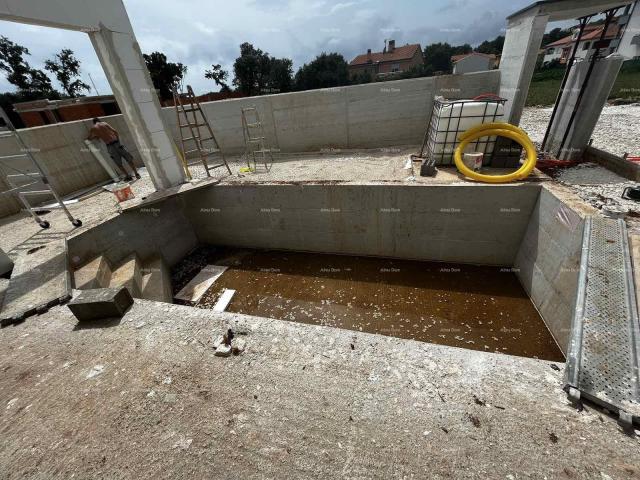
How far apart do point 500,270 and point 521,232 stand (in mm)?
915

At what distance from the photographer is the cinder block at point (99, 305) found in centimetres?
274

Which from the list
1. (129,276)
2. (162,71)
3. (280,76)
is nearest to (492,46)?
(280,76)

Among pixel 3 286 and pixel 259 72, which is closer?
pixel 3 286

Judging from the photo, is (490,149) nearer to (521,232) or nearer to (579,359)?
(521,232)

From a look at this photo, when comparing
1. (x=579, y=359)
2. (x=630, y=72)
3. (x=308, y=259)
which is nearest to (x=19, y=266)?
(x=308, y=259)

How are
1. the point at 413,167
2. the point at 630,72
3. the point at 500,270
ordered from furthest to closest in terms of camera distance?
the point at 630,72 → the point at 413,167 → the point at 500,270

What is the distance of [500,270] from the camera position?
549 cm

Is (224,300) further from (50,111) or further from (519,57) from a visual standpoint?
(50,111)

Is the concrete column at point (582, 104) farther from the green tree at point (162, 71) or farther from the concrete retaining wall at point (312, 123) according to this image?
the green tree at point (162, 71)

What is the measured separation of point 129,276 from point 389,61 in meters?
50.9

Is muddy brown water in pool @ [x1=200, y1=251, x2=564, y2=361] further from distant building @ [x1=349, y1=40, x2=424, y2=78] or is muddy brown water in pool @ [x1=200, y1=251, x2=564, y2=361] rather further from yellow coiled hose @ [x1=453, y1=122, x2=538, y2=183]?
distant building @ [x1=349, y1=40, x2=424, y2=78]

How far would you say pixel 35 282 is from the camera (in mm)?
3408

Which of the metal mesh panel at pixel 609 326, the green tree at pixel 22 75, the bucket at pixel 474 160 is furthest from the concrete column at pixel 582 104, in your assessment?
the green tree at pixel 22 75

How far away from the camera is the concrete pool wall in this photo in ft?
13.9
